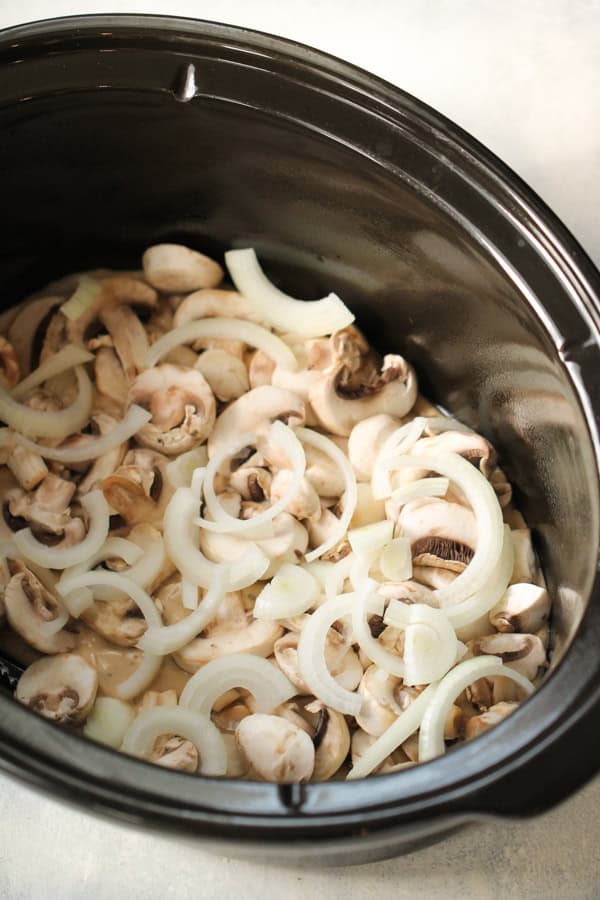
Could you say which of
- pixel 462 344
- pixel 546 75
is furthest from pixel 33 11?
pixel 462 344

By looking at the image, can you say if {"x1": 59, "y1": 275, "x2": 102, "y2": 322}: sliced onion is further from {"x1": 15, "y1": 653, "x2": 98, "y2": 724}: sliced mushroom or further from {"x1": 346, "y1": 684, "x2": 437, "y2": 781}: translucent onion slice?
{"x1": 346, "y1": 684, "x2": 437, "y2": 781}: translucent onion slice

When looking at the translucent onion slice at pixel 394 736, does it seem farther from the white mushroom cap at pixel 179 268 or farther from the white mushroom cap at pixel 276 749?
the white mushroom cap at pixel 179 268

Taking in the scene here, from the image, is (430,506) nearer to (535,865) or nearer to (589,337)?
(589,337)

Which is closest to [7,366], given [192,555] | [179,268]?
[179,268]

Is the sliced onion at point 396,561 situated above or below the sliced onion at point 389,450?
below

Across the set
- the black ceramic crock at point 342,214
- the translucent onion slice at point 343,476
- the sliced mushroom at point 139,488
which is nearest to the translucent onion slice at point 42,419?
the sliced mushroom at point 139,488

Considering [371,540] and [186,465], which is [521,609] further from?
[186,465]
